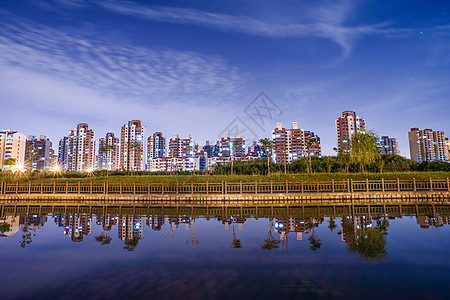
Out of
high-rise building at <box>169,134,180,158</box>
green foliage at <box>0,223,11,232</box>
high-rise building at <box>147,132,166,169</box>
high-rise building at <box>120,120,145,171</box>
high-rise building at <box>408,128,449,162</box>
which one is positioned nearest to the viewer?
green foliage at <box>0,223,11,232</box>

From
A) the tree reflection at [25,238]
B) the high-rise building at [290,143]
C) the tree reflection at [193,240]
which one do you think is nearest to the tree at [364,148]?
the tree reflection at [193,240]

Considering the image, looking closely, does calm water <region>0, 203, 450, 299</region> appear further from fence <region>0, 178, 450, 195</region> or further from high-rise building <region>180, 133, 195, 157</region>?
high-rise building <region>180, 133, 195, 157</region>

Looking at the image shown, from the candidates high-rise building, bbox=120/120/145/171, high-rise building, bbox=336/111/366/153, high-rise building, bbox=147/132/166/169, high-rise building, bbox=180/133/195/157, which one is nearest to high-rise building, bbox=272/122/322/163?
high-rise building, bbox=336/111/366/153

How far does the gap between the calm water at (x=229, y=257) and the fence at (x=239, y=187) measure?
20.6ft

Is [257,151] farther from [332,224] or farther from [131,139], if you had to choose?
[332,224]

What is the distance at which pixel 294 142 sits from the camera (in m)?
108

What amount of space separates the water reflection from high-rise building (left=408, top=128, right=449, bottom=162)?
156972mm

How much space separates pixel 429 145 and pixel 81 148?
183 metres

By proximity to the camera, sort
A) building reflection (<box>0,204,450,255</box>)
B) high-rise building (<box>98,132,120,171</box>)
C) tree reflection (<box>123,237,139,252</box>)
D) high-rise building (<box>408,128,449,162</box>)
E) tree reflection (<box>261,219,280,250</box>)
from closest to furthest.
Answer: tree reflection (<box>261,219,280,250</box>) → tree reflection (<box>123,237,139,252</box>) → building reflection (<box>0,204,450,255</box>) → high-rise building (<box>98,132,120,171</box>) → high-rise building (<box>408,128,449,162</box>)

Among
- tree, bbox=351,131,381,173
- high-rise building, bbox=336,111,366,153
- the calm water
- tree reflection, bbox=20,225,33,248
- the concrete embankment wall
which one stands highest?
high-rise building, bbox=336,111,366,153

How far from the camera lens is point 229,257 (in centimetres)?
746

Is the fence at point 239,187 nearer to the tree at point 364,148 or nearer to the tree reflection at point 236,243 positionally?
the tree at point 364,148

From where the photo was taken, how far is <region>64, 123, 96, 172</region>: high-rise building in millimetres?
130125

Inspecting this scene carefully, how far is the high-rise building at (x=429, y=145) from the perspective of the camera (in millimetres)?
141262
